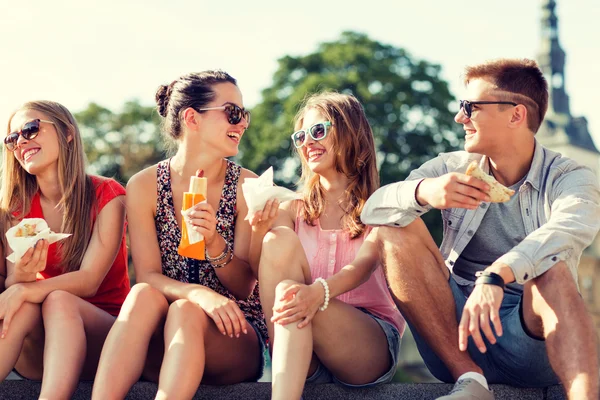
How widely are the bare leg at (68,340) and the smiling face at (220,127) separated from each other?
1.21m

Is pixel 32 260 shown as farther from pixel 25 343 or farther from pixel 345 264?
pixel 345 264

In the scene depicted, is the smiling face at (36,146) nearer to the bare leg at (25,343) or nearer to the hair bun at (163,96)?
the hair bun at (163,96)

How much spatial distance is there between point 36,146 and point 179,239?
1.00 meters

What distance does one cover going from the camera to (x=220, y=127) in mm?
4777

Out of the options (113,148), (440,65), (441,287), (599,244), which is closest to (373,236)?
(441,287)

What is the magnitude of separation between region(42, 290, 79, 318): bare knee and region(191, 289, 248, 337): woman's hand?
2.11 ft

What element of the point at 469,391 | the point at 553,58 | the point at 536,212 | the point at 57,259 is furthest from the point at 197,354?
the point at 553,58

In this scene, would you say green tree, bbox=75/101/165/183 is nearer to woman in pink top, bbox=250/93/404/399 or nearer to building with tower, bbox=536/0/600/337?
woman in pink top, bbox=250/93/404/399

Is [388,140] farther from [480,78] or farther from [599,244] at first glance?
[599,244]

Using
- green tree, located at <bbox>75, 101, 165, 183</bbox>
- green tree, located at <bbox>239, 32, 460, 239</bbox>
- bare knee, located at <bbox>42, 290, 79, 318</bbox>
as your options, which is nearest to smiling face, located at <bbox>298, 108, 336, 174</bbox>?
bare knee, located at <bbox>42, 290, 79, 318</bbox>

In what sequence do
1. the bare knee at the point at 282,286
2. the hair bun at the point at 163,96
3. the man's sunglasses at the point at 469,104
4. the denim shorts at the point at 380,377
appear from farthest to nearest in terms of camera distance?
the hair bun at the point at 163,96 → the man's sunglasses at the point at 469,104 → the denim shorts at the point at 380,377 → the bare knee at the point at 282,286

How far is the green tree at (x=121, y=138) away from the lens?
3284 cm

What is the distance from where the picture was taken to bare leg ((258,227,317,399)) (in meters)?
3.55

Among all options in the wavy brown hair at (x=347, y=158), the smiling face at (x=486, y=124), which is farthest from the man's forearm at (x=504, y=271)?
the wavy brown hair at (x=347, y=158)
